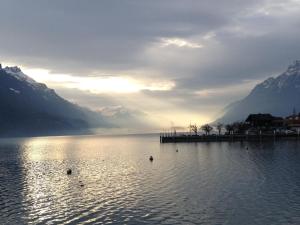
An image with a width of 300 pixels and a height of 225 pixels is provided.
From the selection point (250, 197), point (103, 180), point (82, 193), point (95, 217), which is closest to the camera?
point (95, 217)

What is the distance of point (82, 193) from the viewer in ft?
186

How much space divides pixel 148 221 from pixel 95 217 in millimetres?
6398

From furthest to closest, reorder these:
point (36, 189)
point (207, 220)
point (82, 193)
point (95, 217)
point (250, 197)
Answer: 1. point (36, 189)
2. point (82, 193)
3. point (250, 197)
4. point (95, 217)
5. point (207, 220)

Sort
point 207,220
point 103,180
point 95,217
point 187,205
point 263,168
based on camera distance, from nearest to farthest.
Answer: point 207,220 → point 95,217 → point 187,205 → point 103,180 → point 263,168

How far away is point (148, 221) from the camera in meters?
38.9

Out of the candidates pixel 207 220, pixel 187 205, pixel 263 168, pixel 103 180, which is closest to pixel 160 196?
pixel 187 205

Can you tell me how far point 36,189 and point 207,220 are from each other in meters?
33.6

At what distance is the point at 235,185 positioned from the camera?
58.9m

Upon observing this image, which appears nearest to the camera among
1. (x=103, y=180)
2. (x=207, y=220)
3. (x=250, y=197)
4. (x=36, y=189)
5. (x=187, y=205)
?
(x=207, y=220)

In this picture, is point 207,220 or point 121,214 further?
point 121,214

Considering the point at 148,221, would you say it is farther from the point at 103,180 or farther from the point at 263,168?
the point at 263,168

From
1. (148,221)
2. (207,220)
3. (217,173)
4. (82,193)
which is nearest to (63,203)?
(82,193)

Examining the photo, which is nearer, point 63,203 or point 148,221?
point 148,221

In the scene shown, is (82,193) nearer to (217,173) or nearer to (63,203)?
(63,203)
